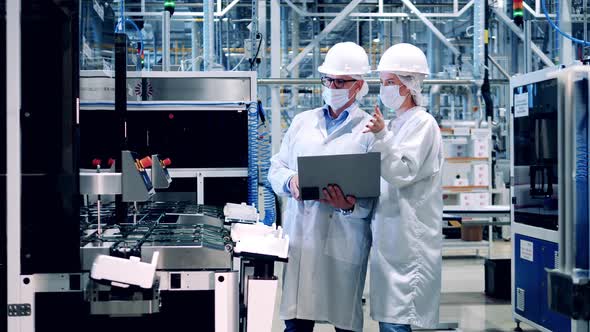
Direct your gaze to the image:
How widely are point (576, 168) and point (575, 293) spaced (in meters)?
0.24

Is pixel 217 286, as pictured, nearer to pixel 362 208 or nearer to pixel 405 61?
pixel 362 208

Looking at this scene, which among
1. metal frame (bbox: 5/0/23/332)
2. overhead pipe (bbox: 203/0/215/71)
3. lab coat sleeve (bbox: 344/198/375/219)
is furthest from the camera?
overhead pipe (bbox: 203/0/215/71)

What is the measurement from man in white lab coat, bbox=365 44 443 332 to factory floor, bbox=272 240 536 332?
971mm

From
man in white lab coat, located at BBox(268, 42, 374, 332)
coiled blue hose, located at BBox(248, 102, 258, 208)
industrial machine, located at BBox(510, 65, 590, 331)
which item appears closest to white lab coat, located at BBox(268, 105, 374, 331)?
man in white lab coat, located at BBox(268, 42, 374, 332)

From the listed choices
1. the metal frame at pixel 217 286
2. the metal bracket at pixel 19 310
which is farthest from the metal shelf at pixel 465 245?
the metal bracket at pixel 19 310

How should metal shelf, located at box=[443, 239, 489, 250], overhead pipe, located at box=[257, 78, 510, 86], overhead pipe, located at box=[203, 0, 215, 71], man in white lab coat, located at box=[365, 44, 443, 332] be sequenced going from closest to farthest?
man in white lab coat, located at box=[365, 44, 443, 332] < overhead pipe, located at box=[203, 0, 215, 71] < overhead pipe, located at box=[257, 78, 510, 86] < metal shelf, located at box=[443, 239, 489, 250]

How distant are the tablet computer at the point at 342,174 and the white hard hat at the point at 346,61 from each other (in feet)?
1.48

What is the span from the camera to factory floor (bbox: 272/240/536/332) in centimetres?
461

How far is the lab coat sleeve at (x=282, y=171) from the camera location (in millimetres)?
2711

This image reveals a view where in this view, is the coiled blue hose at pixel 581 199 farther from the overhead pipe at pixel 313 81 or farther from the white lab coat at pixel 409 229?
the overhead pipe at pixel 313 81

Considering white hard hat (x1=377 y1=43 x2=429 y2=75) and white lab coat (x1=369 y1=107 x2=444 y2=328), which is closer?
white lab coat (x1=369 y1=107 x2=444 y2=328)

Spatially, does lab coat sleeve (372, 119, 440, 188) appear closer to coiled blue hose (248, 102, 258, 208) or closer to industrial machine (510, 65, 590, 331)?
industrial machine (510, 65, 590, 331)

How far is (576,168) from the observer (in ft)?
4.39

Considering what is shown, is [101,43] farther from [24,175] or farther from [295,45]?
[295,45]
